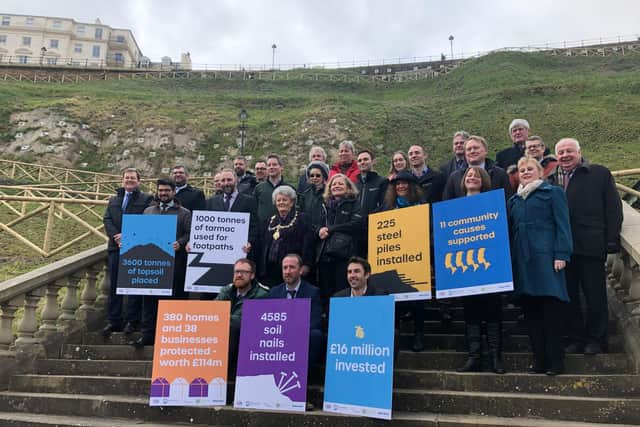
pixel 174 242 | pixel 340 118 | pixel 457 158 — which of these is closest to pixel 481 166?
pixel 457 158

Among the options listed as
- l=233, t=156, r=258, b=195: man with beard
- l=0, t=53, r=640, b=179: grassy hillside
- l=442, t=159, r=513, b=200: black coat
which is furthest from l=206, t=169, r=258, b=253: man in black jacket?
l=0, t=53, r=640, b=179: grassy hillside

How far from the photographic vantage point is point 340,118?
34656mm

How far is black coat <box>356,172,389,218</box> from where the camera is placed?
6535 mm

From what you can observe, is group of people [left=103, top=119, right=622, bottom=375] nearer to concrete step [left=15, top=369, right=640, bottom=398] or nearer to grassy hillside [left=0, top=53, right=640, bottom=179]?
concrete step [left=15, top=369, right=640, bottom=398]

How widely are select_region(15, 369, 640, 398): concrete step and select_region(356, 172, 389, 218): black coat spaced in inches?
89.4

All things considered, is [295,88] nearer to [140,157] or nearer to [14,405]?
[140,157]

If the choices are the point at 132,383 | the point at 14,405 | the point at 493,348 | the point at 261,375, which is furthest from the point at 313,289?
the point at 14,405

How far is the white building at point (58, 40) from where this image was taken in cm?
9025

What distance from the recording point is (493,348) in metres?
4.92

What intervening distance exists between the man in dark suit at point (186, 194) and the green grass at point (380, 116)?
20296 millimetres

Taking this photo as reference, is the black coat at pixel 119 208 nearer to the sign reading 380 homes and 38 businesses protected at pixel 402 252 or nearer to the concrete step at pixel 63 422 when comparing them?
the concrete step at pixel 63 422

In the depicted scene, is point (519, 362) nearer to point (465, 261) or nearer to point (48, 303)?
point (465, 261)

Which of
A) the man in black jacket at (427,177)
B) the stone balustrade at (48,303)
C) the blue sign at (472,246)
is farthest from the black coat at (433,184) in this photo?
the stone balustrade at (48,303)

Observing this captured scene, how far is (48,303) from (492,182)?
615cm
